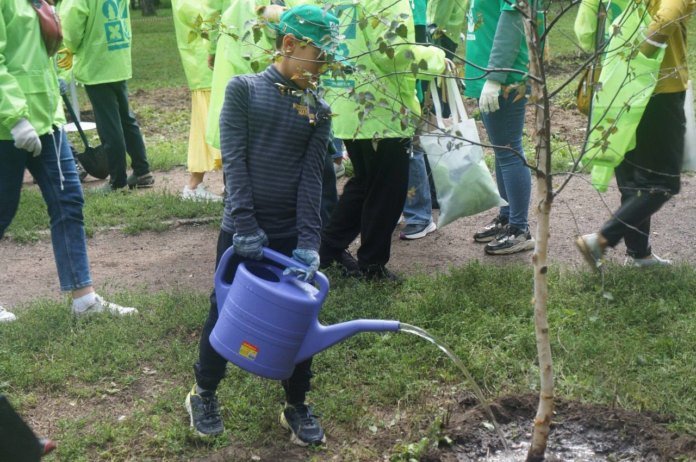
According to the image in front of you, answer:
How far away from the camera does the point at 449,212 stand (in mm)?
5117

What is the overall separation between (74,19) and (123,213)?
1.60 m

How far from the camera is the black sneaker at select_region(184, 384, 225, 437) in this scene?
3.74 meters

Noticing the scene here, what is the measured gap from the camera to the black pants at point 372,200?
4982 mm

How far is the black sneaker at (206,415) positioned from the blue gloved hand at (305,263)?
2.40 feet

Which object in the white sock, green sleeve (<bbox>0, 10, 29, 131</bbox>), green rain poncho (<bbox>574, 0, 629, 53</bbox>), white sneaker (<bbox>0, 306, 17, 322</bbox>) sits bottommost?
white sneaker (<bbox>0, 306, 17, 322</bbox>)

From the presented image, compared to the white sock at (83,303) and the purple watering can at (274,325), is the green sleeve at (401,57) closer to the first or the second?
the purple watering can at (274,325)

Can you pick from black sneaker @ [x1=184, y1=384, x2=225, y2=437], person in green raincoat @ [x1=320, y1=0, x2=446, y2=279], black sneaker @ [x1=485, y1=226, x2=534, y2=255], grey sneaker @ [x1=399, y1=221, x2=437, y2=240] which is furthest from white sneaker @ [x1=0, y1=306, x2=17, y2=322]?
black sneaker @ [x1=485, y1=226, x2=534, y2=255]

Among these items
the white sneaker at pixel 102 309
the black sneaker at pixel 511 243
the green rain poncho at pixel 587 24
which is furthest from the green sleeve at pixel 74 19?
the green rain poncho at pixel 587 24

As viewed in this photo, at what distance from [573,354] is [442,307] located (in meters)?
0.78

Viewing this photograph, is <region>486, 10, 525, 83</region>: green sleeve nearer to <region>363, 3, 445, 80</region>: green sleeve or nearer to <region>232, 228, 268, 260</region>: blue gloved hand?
<region>363, 3, 445, 80</region>: green sleeve

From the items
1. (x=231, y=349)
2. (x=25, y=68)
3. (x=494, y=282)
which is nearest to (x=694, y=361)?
(x=494, y=282)

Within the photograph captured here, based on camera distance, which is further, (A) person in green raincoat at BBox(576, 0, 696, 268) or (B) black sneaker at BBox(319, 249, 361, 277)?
(B) black sneaker at BBox(319, 249, 361, 277)

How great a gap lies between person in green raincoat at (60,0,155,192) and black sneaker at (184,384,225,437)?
4117 mm

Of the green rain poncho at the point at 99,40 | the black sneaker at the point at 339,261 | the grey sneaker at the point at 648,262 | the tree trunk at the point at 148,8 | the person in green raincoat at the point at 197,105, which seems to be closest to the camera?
the grey sneaker at the point at 648,262
